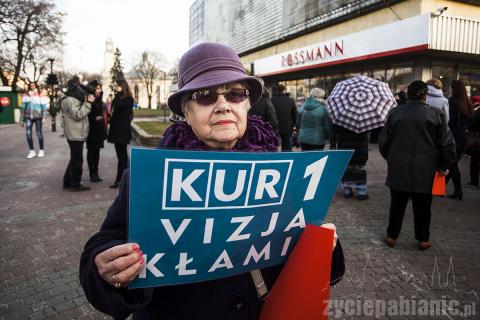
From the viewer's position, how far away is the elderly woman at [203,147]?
130cm

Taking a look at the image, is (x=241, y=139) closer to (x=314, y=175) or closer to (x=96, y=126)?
(x=314, y=175)

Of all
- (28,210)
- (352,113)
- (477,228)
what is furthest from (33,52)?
(477,228)

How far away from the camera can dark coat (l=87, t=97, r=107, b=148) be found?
7066mm

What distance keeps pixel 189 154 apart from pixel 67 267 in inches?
129

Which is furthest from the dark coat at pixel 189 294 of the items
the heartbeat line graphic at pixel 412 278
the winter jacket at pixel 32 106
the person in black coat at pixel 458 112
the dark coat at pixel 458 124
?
the winter jacket at pixel 32 106

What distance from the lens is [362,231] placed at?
478cm

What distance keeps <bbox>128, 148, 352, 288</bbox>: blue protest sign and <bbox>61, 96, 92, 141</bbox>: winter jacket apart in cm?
608

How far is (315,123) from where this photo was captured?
6832 mm

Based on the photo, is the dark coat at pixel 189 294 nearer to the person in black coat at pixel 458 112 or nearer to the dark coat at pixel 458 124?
the person in black coat at pixel 458 112

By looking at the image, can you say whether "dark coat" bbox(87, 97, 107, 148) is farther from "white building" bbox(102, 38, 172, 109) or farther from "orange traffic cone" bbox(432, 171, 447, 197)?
"white building" bbox(102, 38, 172, 109)

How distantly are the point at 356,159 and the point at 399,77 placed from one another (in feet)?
31.6

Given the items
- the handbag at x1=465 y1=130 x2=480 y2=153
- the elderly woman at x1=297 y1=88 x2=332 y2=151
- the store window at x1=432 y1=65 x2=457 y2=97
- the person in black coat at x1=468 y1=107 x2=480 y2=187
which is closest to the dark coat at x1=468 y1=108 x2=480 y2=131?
the person in black coat at x1=468 y1=107 x2=480 y2=187

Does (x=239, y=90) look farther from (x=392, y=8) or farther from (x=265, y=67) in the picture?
(x=265, y=67)

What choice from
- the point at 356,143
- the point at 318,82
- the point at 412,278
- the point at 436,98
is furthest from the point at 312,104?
the point at 318,82
